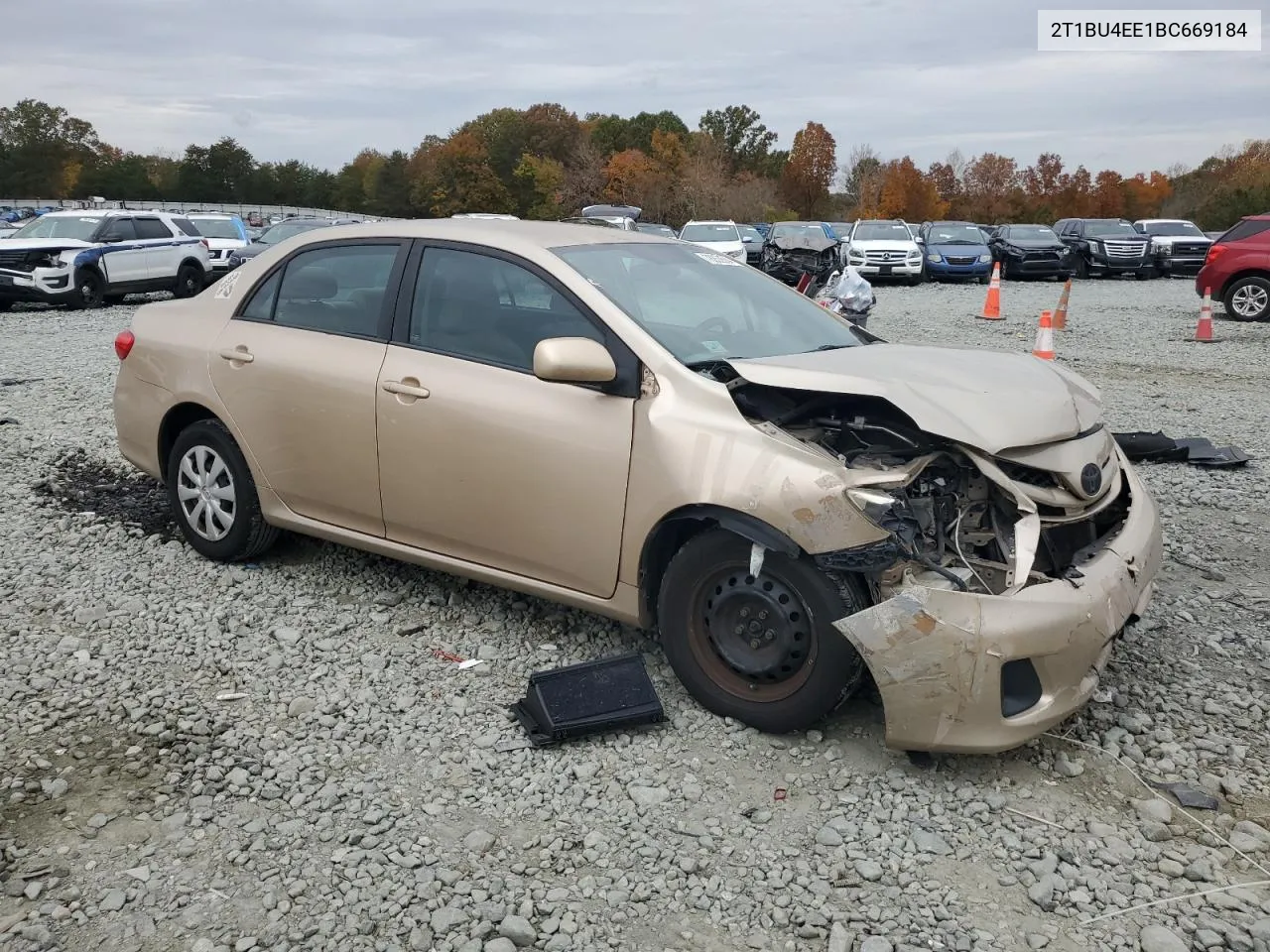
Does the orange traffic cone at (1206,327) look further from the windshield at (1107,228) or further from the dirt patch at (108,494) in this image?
the windshield at (1107,228)

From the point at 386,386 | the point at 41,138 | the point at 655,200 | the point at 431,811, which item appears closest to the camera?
the point at 431,811

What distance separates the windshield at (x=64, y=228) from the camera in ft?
58.3

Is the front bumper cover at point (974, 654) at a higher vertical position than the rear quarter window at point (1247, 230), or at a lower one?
lower

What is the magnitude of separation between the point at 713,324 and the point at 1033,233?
25665 mm

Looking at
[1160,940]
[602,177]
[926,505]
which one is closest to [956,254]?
[926,505]

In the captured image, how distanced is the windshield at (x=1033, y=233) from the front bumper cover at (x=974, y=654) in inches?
1025

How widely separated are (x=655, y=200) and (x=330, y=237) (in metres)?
63.2

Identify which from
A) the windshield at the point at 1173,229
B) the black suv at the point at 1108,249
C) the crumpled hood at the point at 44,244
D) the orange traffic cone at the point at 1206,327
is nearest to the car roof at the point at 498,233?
the orange traffic cone at the point at 1206,327

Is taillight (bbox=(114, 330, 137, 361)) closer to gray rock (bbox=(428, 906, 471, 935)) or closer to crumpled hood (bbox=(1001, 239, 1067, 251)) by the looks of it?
gray rock (bbox=(428, 906, 471, 935))

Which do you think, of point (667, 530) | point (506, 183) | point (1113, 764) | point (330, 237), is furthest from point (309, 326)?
point (506, 183)

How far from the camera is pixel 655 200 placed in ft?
216

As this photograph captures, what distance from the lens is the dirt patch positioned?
232 inches

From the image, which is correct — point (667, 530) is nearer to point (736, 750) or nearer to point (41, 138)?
point (736, 750)

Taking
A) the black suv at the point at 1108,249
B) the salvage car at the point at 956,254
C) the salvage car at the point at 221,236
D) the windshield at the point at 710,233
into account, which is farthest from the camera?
the black suv at the point at 1108,249
